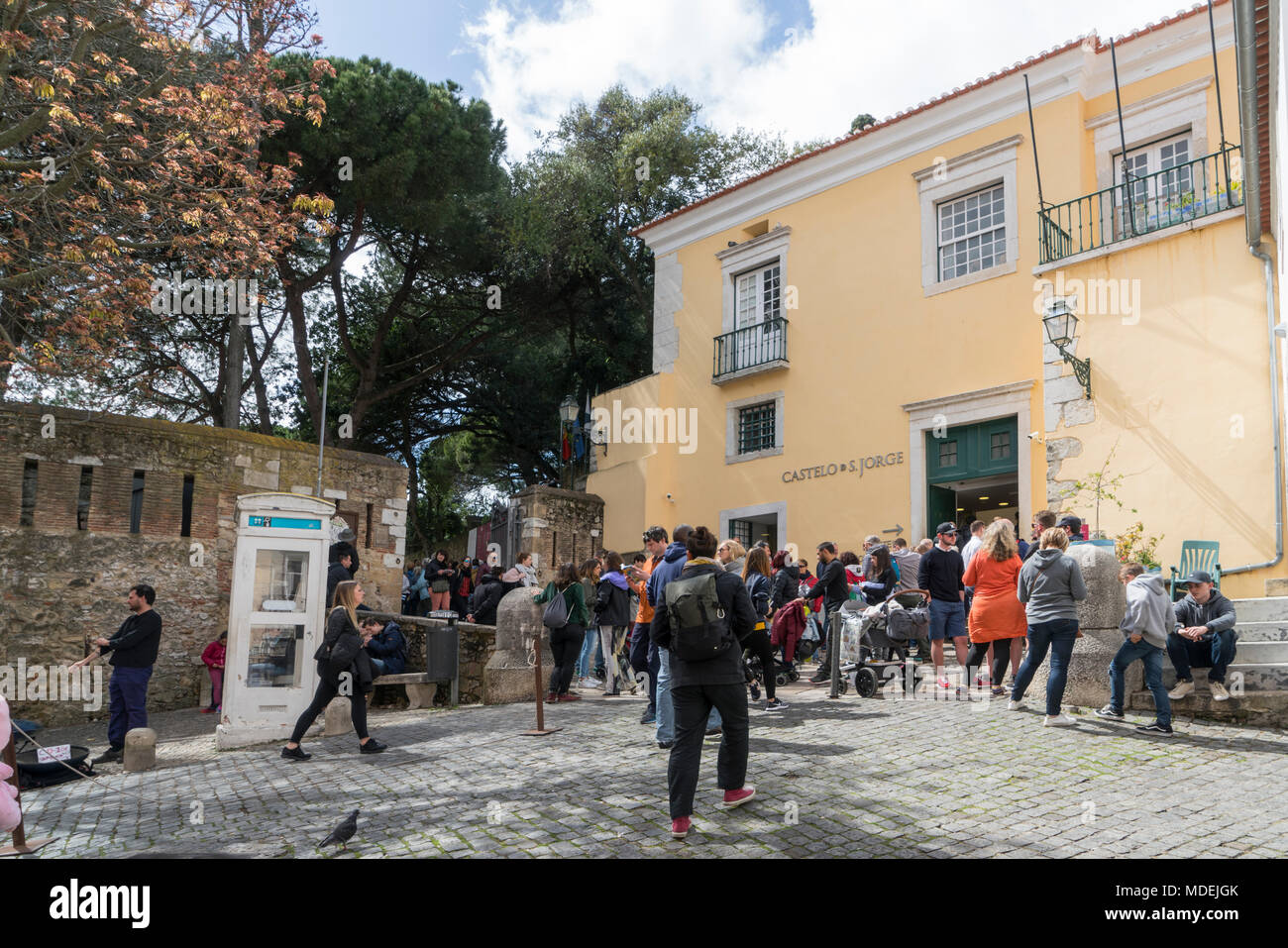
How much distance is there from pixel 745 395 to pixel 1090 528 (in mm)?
7782

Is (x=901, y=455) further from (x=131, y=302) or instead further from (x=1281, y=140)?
(x=131, y=302)

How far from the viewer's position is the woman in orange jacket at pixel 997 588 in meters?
8.54

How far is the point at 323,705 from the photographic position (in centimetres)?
856

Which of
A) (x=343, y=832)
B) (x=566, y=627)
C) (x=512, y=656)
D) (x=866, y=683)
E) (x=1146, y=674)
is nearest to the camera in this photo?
(x=343, y=832)

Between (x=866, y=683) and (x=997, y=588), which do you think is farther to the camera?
(x=866, y=683)

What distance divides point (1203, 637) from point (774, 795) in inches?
178

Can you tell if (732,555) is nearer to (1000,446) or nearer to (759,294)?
(1000,446)

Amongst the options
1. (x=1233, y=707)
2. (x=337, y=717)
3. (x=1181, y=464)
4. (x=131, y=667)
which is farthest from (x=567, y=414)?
(x=1233, y=707)

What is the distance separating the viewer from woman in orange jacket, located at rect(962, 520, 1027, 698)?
854cm

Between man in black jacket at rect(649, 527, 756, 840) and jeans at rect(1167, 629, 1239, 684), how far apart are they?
4.65 m

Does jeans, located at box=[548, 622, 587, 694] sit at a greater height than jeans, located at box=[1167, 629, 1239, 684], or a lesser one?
lesser

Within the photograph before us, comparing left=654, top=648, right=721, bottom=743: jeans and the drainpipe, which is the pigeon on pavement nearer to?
left=654, top=648, right=721, bottom=743: jeans

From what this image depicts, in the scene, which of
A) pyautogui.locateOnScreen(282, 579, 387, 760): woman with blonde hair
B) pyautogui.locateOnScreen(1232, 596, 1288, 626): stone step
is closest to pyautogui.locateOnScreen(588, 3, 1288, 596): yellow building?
pyautogui.locateOnScreen(1232, 596, 1288, 626): stone step
